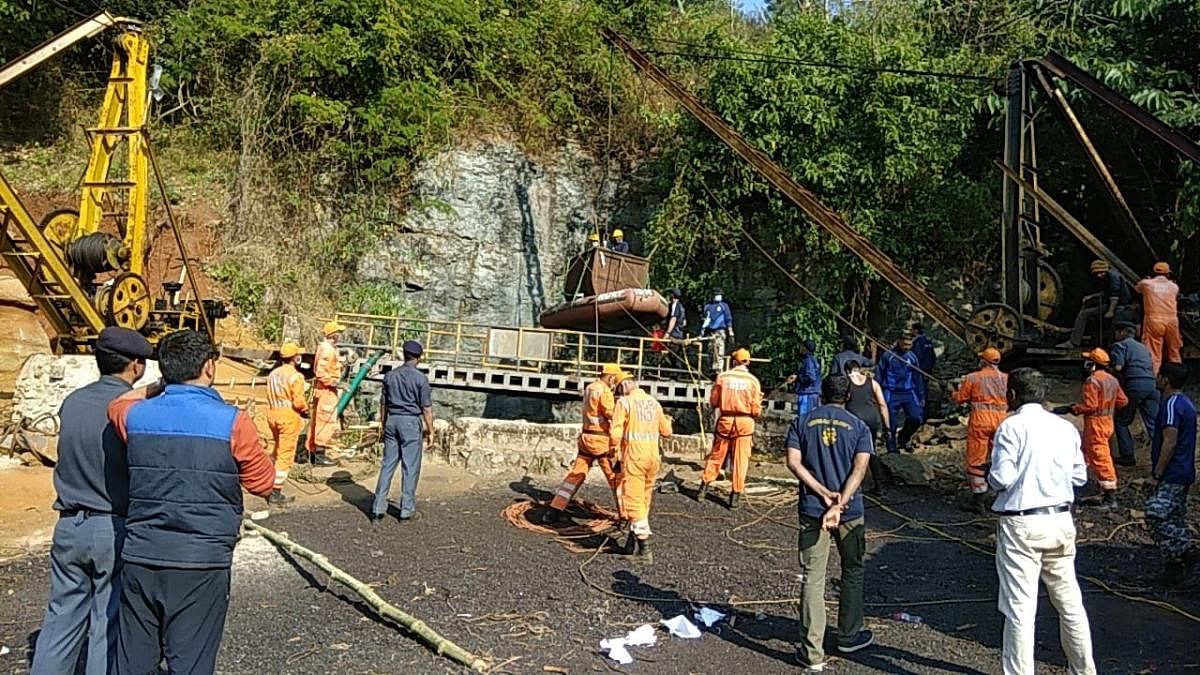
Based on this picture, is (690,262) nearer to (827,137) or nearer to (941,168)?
(827,137)

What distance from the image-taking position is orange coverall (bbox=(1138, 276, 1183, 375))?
10062mm

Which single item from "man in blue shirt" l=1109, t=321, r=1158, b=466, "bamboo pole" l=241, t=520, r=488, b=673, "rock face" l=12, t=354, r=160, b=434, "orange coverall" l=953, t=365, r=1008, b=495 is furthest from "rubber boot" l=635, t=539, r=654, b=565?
"rock face" l=12, t=354, r=160, b=434

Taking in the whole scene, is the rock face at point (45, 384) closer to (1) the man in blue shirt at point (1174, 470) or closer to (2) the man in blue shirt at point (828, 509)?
(2) the man in blue shirt at point (828, 509)

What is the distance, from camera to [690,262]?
19.5m

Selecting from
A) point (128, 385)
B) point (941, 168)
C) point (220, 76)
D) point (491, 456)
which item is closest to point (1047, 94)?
point (941, 168)

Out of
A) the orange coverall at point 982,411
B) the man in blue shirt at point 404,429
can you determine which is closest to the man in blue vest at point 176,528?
the man in blue shirt at point 404,429

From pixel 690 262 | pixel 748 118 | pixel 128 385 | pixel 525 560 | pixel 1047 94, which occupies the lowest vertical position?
pixel 525 560

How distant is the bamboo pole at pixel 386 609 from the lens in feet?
16.7

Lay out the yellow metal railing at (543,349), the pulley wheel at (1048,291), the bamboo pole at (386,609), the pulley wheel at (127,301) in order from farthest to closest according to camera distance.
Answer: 1. the yellow metal railing at (543,349)
2. the pulley wheel at (1048,291)
3. the pulley wheel at (127,301)
4. the bamboo pole at (386,609)

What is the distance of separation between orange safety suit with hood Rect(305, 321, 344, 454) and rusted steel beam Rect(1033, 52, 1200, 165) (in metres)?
10.2

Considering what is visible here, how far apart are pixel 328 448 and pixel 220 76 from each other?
14119mm

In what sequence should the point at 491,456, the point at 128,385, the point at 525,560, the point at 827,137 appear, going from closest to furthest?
1. the point at 128,385
2. the point at 525,560
3. the point at 491,456
4. the point at 827,137

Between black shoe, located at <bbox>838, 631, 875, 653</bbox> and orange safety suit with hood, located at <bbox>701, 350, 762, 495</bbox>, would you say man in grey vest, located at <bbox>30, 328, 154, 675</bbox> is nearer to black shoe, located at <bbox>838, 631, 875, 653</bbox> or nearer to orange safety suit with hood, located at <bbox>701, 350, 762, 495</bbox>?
black shoe, located at <bbox>838, 631, 875, 653</bbox>

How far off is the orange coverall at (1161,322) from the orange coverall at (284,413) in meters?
10.0
